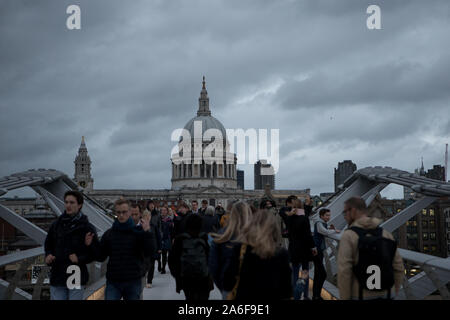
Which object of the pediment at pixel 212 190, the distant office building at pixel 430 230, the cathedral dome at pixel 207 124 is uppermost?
the cathedral dome at pixel 207 124

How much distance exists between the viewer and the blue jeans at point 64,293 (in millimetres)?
7309

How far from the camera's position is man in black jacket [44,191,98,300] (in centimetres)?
730

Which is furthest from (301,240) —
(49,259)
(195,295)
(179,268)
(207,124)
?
(207,124)

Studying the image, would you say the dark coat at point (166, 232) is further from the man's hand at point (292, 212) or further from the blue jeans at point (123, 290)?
the blue jeans at point (123, 290)

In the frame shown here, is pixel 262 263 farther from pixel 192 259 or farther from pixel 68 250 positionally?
pixel 68 250

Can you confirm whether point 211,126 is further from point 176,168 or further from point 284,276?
point 284,276

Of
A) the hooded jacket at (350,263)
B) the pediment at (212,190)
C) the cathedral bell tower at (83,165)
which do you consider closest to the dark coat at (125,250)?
the hooded jacket at (350,263)

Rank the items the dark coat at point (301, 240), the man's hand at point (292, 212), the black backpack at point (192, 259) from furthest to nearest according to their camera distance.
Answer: the man's hand at point (292, 212)
the dark coat at point (301, 240)
the black backpack at point (192, 259)

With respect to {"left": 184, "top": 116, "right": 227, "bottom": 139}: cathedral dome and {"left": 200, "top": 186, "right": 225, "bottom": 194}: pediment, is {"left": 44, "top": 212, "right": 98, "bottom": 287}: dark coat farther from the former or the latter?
{"left": 184, "top": 116, "right": 227, "bottom": 139}: cathedral dome

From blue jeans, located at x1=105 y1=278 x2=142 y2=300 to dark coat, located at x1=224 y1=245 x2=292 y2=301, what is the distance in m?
2.10

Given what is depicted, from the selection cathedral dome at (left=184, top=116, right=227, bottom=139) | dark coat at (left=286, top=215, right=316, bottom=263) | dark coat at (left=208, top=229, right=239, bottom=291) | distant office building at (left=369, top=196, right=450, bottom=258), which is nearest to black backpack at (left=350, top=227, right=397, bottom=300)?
dark coat at (left=208, top=229, right=239, bottom=291)

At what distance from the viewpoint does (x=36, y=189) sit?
1513 cm

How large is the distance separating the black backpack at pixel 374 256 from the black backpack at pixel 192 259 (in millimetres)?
2211
